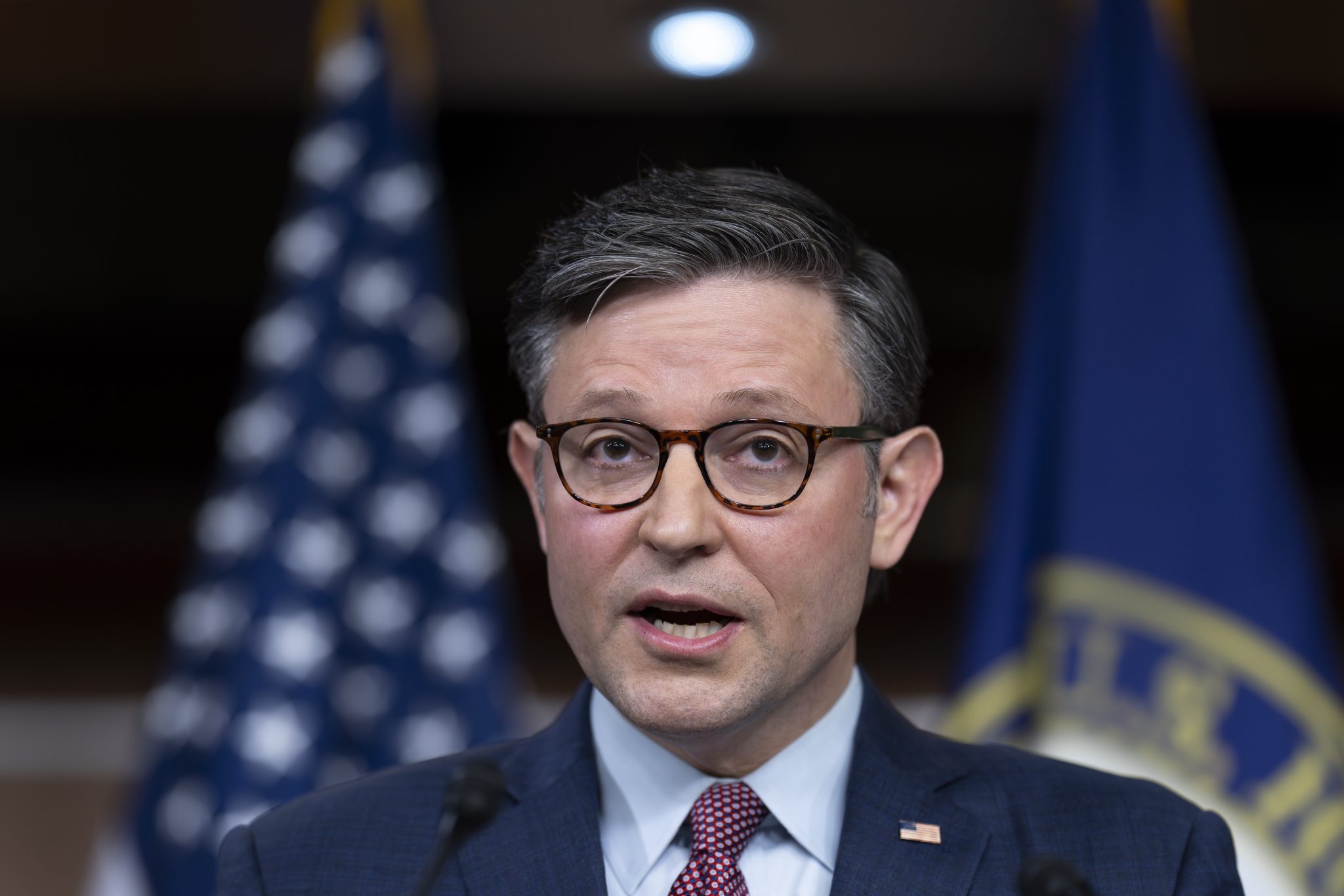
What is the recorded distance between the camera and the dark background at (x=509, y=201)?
3.38 metres

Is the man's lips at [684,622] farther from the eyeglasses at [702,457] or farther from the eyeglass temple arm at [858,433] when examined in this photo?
the eyeglass temple arm at [858,433]

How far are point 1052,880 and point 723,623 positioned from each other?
0.38 meters

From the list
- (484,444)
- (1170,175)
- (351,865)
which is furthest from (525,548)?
(351,865)

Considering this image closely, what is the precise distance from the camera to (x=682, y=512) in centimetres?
121

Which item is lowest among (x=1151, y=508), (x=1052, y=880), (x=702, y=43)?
(x=1052, y=880)

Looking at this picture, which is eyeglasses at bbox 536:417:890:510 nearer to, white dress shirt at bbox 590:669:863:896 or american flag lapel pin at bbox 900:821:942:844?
A: white dress shirt at bbox 590:669:863:896

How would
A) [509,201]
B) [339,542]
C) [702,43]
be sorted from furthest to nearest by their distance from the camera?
[509,201] → [702,43] → [339,542]

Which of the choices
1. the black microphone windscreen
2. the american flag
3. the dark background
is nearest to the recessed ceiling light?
the dark background

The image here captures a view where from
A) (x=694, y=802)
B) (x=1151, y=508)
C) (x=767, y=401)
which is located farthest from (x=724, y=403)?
(x=1151, y=508)

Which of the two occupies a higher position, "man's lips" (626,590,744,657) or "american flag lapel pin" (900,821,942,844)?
"man's lips" (626,590,744,657)

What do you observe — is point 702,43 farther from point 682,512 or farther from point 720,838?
point 720,838

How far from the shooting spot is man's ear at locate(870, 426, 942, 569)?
1420 mm

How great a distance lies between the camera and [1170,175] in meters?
2.69

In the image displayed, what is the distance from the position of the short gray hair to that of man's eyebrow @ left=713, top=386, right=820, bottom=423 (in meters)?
0.06
